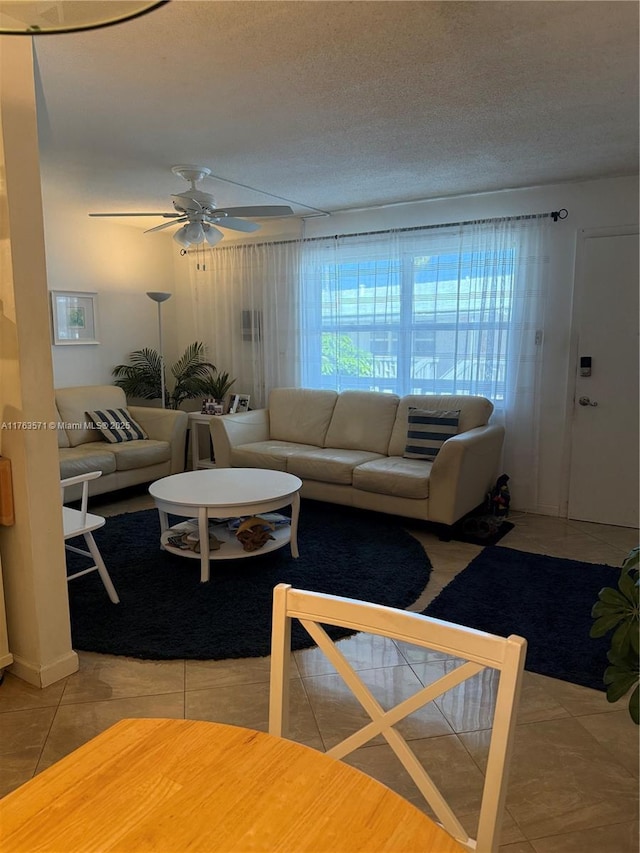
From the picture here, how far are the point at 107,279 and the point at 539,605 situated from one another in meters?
4.60

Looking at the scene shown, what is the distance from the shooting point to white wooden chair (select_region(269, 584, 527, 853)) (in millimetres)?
944

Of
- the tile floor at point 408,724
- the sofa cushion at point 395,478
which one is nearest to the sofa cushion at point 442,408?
the sofa cushion at point 395,478

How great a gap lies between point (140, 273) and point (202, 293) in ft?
2.04

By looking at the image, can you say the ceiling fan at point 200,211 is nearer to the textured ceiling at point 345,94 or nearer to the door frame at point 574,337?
the textured ceiling at point 345,94

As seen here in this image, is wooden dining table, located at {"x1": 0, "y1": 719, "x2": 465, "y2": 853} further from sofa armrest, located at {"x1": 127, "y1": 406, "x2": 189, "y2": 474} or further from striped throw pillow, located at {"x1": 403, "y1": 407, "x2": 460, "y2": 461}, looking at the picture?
sofa armrest, located at {"x1": 127, "y1": 406, "x2": 189, "y2": 474}

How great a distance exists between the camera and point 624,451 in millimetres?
4191

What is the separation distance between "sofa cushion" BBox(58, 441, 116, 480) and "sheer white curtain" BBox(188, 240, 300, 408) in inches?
64.9

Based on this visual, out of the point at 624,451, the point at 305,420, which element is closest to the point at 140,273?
the point at 305,420

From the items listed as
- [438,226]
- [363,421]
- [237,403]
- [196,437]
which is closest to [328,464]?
[363,421]

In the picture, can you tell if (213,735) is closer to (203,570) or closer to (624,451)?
(203,570)

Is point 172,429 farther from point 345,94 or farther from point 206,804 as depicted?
point 206,804

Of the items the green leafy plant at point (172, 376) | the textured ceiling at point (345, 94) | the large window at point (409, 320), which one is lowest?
the green leafy plant at point (172, 376)

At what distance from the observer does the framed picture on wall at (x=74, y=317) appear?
5.14 meters

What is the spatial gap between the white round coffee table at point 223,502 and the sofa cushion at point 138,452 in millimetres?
1090
